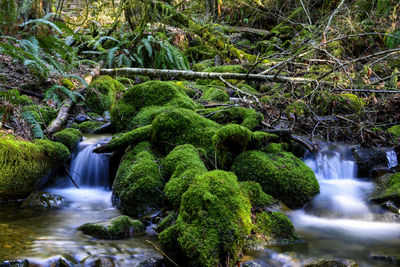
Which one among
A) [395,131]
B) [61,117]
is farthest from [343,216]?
[61,117]

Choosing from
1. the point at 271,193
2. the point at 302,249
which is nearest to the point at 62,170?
the point at 271,193

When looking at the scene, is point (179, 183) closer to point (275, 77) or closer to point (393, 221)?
point (393, 221)

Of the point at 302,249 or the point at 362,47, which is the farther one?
the point at 362,47

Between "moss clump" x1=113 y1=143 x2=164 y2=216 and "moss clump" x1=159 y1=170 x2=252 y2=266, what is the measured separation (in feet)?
3.31

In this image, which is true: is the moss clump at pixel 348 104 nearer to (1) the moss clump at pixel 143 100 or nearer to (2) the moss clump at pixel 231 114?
(2) the moss clump at pixel 231 114

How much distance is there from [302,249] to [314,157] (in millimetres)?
2710

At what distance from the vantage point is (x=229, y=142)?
15.1 feet

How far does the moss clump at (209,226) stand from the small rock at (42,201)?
2.25 meters

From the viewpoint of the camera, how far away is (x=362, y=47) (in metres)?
11.5

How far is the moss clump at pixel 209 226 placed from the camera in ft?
8.27

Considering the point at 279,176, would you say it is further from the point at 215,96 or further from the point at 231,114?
the point at 215,96

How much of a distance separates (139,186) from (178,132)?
3.90 ft

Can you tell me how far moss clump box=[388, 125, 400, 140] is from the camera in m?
5.98

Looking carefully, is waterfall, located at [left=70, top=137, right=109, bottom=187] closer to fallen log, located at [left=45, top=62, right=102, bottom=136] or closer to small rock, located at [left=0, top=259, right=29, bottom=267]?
fallen log, located at [left=45, top=62, right=102, bottom=136]
